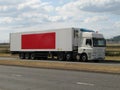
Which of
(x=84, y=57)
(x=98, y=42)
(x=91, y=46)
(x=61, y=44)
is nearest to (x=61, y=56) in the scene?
(x=61, y=44)

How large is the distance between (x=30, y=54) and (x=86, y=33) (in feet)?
37.6

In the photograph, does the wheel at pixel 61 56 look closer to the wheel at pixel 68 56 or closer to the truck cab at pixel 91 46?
the wheel at pixel 68 56

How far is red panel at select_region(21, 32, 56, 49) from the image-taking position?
4678cm

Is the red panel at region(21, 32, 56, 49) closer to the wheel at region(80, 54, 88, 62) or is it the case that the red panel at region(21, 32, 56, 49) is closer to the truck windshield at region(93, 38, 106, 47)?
the wheel at region(80, 54, 88, 62)

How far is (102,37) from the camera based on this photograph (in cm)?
4262

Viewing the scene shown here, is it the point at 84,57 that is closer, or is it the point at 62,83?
the point at 62,83

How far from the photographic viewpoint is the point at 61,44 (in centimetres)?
4556

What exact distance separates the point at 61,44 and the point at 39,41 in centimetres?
425

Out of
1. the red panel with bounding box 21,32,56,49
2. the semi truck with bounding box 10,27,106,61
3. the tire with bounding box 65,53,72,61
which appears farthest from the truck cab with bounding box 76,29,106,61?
the red panel with bounding box 21,32,56,49

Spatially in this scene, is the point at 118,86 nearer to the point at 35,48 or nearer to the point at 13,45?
the point at 35,48

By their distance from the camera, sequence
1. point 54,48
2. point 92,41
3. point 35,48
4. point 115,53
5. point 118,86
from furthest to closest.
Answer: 1. point 115,53
2. point 35,48
3. point 54,48
4. point 92,41
5. point 118,86

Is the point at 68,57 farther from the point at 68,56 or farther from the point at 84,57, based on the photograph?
the point at 84,57

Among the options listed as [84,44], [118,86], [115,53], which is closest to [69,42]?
[84,44]

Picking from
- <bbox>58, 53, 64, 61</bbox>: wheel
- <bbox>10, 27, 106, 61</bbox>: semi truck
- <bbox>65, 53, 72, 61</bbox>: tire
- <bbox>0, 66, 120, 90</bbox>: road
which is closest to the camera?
<bbox>0, 66, 120, 90</bbox>: road
